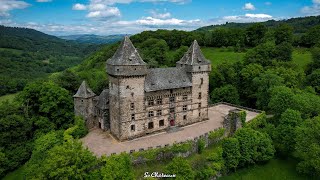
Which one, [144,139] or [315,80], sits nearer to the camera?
[144,139]

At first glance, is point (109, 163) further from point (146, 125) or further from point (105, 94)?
point (105, 94)

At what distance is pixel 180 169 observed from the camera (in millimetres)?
35844

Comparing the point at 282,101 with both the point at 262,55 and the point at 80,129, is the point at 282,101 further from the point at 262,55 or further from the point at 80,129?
the point at 80,129

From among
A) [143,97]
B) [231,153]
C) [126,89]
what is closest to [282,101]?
[231,153]

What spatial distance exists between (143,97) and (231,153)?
51.0 ft

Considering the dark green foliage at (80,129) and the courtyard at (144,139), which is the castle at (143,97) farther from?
the dark green foliage at (80,129)

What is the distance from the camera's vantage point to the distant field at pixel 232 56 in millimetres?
82062

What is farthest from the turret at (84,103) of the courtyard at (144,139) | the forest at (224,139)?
the courtyard at (144,139)

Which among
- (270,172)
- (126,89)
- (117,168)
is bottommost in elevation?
(270,172)

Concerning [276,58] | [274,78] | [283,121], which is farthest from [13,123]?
[276,58]

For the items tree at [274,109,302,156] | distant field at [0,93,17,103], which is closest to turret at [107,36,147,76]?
tree at [274,109,302,156]

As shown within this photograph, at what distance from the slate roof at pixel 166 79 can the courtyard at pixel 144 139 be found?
7.53 metres

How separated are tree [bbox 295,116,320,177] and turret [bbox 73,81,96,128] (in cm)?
3285

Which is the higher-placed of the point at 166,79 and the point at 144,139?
the point at 166,79
